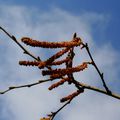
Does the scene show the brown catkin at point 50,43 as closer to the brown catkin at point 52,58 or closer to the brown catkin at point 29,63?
the brown catkin at point 52,58

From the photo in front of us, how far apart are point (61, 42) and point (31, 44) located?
50 cm

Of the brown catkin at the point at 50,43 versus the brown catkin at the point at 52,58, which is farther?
the brown catkin at the point at 52,58

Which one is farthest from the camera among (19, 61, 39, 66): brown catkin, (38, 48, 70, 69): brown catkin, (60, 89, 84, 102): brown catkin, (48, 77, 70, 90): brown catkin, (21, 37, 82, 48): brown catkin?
(60, 89, 84, 102): brown catkin

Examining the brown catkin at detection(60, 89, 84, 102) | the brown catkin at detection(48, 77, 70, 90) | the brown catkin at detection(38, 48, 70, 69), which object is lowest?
the brown catkin at detection(60, 89, 84, 102)

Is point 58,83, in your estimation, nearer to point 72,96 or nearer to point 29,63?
point 72,96

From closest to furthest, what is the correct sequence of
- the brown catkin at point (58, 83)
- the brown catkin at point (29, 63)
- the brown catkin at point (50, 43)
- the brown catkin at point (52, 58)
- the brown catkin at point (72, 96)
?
1. the brown catkin at point (50, 43)
2. the brown catkin at point (52, 58)
3. the brown catkin at point (29, 63)
4. the brown catkin at point (58, 83)
5. the brown catkin at point (72, 96)

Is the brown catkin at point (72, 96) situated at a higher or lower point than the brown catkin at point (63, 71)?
lower

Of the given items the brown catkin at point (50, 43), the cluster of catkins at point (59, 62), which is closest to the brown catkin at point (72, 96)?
the cluster of catkins at point (59, 62)

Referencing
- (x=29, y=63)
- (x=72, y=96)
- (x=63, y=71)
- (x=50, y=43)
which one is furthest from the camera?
(x=72, y=96)

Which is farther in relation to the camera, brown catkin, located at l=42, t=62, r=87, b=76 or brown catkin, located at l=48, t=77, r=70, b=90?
brown catkin, located at l=48, t=77, r=70, b=90

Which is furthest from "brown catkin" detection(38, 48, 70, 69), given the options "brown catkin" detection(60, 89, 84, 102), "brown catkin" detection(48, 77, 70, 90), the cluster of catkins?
"brown catkin" detection(60, 89, 84, 102)

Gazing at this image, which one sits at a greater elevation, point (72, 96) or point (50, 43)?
point (50, 43)

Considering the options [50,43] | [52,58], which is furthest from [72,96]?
[50,43]

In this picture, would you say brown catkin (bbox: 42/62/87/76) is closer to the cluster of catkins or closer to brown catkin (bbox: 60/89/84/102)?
the cluster of catkins
